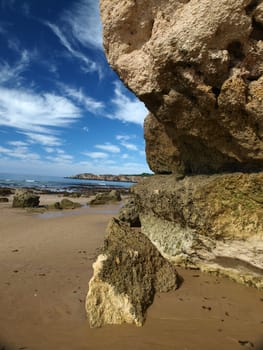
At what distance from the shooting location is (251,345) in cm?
285

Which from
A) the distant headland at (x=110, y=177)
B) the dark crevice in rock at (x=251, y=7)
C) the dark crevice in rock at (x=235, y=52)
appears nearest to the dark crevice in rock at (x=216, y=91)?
the dark crevice in rock at (x=235, y=52)

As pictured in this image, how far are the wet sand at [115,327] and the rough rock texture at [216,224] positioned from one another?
0.28 m

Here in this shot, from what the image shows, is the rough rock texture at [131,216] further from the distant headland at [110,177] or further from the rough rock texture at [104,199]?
the distant headland at [110,177]

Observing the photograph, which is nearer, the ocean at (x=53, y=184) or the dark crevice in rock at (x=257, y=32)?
the dark crevice in rock at (x=257, y=32)

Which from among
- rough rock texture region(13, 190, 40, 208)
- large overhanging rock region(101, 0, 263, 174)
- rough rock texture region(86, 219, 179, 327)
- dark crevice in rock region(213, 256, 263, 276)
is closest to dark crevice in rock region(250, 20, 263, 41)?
large overhanging rock region(101, 0, 263, 174)

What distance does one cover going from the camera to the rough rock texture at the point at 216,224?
12.9ft

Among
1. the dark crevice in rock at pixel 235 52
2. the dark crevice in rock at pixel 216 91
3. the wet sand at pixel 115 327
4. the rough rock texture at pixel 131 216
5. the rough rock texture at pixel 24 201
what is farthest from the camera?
the rough rock texture at pixel 24 201

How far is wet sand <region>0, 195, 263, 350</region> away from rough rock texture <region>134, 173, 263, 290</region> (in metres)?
0.28

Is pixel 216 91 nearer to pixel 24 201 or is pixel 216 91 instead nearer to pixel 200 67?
pixel 200 67

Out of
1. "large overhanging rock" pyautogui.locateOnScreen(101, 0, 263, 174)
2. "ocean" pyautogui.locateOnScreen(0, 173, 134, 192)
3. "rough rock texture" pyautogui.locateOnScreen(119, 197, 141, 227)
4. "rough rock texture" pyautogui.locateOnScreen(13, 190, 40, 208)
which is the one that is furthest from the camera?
"ocean" pyautogui.locateOnScreen(0, 173, 134, 192)

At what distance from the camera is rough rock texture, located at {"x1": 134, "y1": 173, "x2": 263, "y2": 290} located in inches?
154

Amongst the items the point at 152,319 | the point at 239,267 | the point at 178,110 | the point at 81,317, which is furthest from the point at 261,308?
→ the point at 178,110

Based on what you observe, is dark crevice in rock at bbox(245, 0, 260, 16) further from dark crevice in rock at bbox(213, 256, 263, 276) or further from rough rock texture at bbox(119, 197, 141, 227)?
rough rock texture at bbox(119, 197, 141, 227)

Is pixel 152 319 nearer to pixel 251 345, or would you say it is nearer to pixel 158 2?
pixel 251 345
